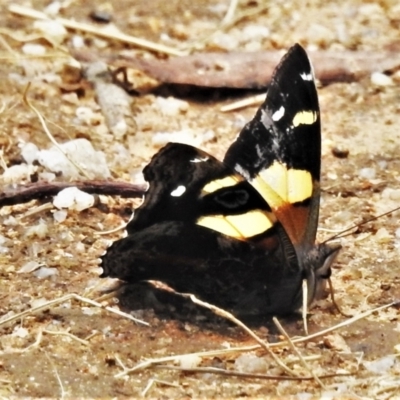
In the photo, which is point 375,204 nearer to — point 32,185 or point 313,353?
point 313,353

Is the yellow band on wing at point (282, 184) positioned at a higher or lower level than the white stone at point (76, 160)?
higher

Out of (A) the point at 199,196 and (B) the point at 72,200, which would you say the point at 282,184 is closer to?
(A) the point at 199,196

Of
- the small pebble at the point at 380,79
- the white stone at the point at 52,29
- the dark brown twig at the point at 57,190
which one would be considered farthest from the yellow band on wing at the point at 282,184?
the white stone at the point at 52,29

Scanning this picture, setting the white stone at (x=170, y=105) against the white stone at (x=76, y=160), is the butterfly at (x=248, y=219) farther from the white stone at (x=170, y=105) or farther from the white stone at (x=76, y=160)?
the white stone at (x=170, y=105)

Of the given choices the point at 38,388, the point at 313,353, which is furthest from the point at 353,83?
the point at 38,388

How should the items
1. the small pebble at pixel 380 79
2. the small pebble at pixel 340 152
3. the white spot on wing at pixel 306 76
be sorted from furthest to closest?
the small pebble at pixel 380 79, the small pebble at pixel 340 152, the white spot on wing at pixel 306 76
